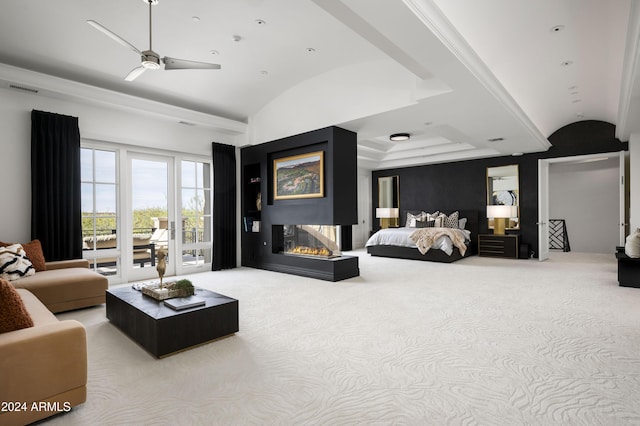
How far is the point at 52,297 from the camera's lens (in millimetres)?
3688

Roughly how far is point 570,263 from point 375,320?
6.01m

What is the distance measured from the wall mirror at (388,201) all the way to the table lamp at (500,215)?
282cm

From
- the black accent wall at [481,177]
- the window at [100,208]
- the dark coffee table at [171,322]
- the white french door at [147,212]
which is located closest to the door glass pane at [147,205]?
the white french door at [147,212]

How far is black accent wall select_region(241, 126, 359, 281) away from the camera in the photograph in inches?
214

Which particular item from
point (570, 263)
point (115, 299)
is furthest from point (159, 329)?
point (570, 263)

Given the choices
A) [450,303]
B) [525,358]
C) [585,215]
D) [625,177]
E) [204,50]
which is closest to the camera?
[525,358]

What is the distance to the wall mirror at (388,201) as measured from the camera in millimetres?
10383

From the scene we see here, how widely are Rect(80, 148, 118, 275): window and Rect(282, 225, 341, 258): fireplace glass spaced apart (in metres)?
2.95

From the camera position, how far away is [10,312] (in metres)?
1.89

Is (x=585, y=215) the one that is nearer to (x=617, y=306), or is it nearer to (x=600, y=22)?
(x=617, y=306)

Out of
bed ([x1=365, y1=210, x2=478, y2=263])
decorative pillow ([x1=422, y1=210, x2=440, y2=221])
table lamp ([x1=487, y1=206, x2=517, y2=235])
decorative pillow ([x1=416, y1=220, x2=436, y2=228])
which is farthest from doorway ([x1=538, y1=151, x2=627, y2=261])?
decorative pillow ([x1=416, y1=220, x2=436, y2=228])

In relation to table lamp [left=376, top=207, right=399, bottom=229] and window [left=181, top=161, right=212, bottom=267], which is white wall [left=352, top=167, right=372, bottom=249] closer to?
table lamp [left=376, top=207, right=399, bottom=229]

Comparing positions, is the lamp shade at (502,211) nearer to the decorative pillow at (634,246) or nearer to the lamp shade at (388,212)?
the lamp shade at (388,212)

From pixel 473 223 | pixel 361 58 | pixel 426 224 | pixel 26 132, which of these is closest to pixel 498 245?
pixel 473 223
